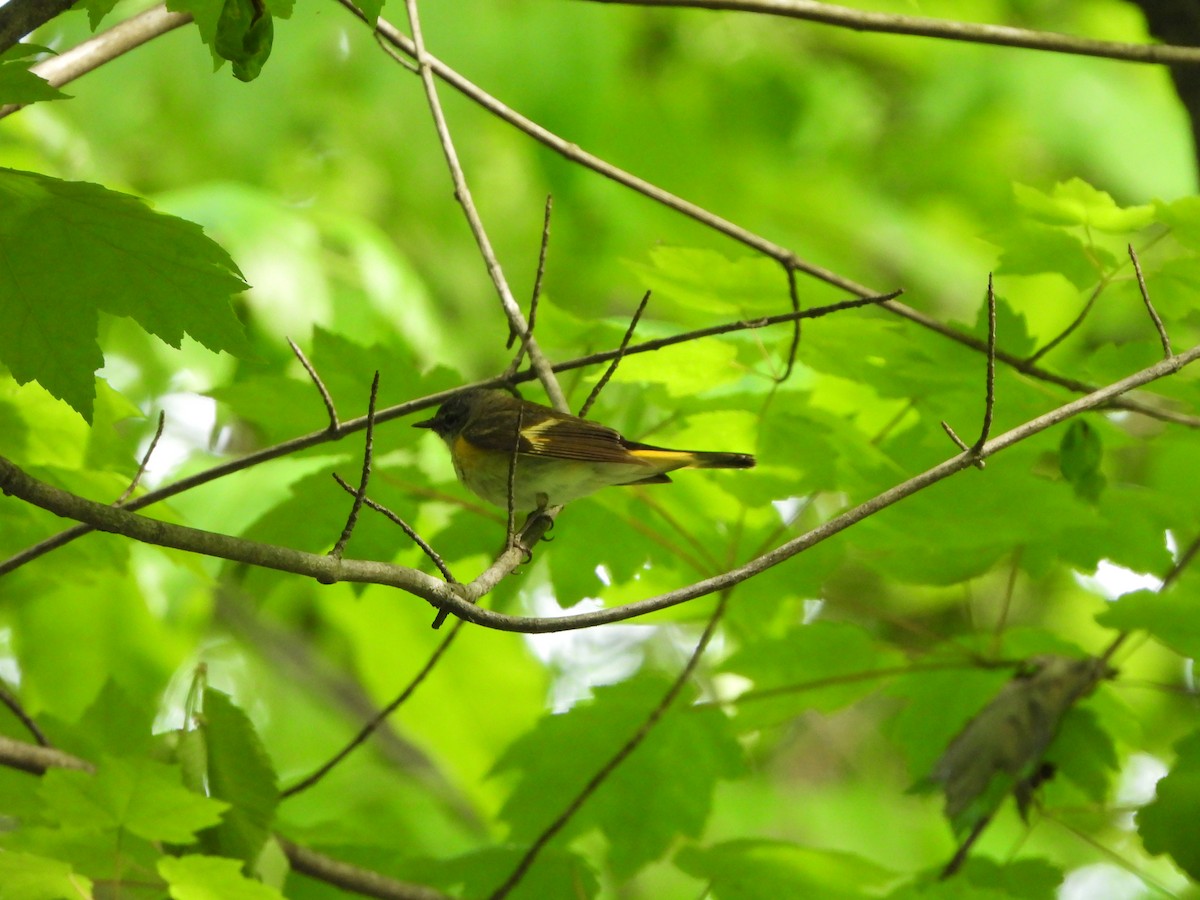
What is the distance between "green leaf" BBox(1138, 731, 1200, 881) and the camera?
2336 mm

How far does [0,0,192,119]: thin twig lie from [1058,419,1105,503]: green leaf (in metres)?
1.91

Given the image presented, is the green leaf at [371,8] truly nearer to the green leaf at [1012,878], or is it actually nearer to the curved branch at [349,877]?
the curved branch at [349,877]

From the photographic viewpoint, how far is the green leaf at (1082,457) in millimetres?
2293

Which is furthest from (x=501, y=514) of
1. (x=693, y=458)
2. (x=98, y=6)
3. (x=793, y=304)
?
(x=98, y=6)

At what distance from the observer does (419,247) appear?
7.23 meters

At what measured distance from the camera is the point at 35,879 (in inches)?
69.3

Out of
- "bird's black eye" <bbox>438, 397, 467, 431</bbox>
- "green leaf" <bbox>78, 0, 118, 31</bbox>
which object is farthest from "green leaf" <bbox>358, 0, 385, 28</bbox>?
"bird's black eye" <bbox>438, 397, 467, 431</bbox>

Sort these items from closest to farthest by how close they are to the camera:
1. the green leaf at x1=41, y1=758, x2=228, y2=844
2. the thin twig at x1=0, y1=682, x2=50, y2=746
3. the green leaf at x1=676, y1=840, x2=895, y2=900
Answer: the green leaf at x1=41, y1=758, x2=228, y2=844, the thin twig at x1=0, y1=682, x2=50, y2=746, the green leaf at x1=676, y1=840, x2=895, y2=900

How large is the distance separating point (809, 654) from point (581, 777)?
1.99 ft

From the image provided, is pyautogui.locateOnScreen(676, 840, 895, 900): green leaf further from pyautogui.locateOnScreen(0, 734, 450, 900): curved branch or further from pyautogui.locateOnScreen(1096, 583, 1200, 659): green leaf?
pyautogui.locateOnScreen(1096, 583, 1200, 659): green leaf

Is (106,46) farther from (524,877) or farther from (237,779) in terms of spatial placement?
(524,877)

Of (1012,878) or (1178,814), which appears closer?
(1178,814)

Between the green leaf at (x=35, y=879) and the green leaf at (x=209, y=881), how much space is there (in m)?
0.13

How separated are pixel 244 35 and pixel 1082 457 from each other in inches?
67.5
